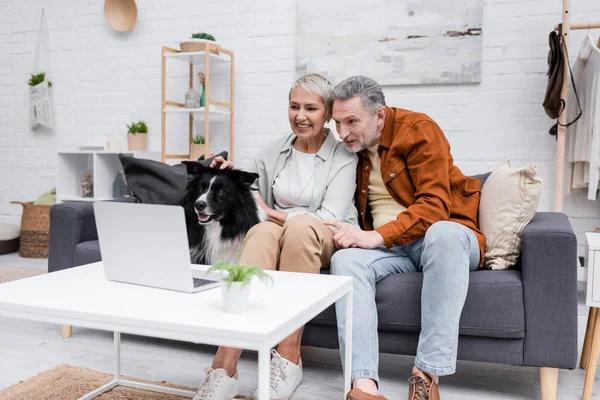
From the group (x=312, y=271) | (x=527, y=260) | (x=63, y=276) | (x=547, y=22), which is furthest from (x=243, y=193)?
(x=547, y=22)

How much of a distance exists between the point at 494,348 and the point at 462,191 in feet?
1.86

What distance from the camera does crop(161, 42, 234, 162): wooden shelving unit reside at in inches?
151

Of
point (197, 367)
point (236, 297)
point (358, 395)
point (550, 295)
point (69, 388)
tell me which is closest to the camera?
point (236, 297)

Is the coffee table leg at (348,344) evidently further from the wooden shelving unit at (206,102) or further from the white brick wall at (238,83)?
the wooden shelving unit at (206,102)

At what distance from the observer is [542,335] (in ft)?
5.89

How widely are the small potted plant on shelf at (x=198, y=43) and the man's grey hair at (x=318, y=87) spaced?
6.19 ft

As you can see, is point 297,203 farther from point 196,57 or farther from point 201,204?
point 196,57

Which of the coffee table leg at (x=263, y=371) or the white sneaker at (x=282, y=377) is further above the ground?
the coffee table leg at (x=263, y=371)

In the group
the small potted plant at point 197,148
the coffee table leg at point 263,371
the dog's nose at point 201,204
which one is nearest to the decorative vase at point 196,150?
the small potted plant at point 197,148

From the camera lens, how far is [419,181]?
6.43 feet

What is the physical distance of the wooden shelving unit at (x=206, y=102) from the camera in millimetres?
3848

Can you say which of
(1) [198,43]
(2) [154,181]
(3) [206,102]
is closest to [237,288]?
(2) [154,181]

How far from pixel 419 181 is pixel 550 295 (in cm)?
54

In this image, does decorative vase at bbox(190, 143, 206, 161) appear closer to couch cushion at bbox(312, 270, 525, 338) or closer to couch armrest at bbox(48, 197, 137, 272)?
couch armrest at bbox(48, 197, 137, 272)
